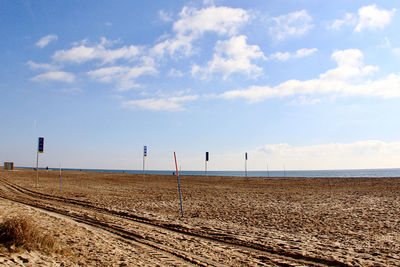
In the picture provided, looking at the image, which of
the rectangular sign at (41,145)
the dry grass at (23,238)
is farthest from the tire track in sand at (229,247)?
the rectangular sign at (41,145)

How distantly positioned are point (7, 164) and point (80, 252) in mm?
72500

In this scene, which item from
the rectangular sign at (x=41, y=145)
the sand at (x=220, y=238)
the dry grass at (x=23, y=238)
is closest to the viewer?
the dry grass at (x=23, y=238)

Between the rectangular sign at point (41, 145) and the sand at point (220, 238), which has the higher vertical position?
the rectangular sign at point (41, 145)

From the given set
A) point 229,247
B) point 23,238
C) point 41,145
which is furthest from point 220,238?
point 41,145

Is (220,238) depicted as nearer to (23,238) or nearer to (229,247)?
(229,247)

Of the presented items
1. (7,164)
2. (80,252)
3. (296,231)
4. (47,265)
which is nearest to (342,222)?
(296,231)

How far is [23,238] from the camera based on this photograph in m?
5.85

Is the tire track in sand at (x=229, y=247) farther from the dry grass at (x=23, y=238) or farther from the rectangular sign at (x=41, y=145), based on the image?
the rectangular sign at (x=41, y=145)

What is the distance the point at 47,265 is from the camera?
17.0 feet

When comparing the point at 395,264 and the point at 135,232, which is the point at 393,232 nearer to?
the point at 395,264

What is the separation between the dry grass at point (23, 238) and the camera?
5730mm

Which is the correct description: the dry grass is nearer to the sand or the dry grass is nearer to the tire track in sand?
the sand

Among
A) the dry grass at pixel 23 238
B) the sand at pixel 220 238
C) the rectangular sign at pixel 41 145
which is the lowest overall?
the sand at pixel 220 238

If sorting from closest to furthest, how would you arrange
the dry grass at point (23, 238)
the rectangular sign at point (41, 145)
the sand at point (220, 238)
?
1. the dry grass at point (23, 238)
2. the sand at point (220, 238)
3. the rectangular sign at point (41, 145)
